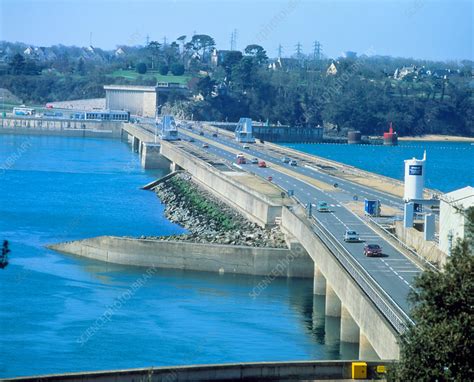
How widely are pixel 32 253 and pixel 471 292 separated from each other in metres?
27.2

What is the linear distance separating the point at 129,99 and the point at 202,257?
10109cm

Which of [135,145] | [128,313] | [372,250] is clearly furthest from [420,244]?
[135,145]

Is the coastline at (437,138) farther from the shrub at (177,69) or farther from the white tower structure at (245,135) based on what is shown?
the white tower structure at (245,135)

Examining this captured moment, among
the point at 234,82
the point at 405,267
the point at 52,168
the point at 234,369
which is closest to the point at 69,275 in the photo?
the point at 405,267

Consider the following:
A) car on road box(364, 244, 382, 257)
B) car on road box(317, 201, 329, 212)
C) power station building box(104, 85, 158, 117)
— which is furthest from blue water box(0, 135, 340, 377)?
power station building box(104, 85, 158, 117)

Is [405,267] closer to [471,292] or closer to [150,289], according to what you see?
[150,289]

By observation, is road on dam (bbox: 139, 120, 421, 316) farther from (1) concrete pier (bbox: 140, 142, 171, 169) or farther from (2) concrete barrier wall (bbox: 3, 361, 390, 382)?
(1) concrete pier (bbox: 140, 142, 171, 169)

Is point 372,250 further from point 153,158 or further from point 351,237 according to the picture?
point 153,158

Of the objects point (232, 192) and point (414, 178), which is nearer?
point (414, 178)

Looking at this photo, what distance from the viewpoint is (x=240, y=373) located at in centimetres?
2020

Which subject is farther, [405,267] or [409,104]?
[409,104]

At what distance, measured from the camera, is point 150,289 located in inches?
1384

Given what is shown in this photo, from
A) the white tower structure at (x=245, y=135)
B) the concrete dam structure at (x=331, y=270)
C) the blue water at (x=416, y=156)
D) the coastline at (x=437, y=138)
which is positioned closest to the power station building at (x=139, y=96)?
the blue water at (x=416, y=156)

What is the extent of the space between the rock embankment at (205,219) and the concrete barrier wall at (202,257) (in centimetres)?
161
